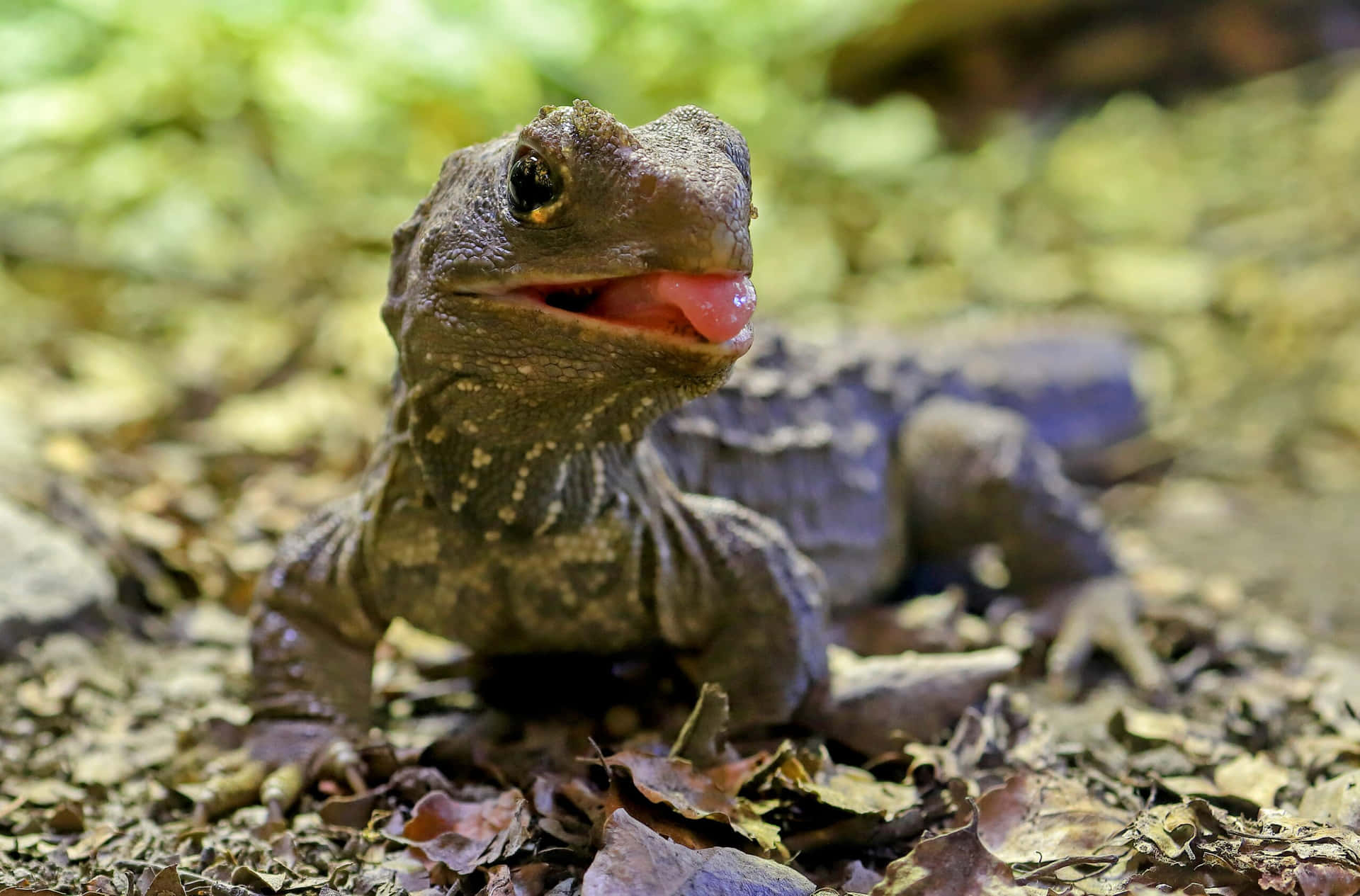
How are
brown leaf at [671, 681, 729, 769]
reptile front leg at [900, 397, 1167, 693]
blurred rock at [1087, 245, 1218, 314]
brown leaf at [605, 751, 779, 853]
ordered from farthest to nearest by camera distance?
blurred rock at [1087, 245, 1218, 314] < reptile front leg at [900, 397, 1167, 693] < brown leaf at [671, 681, 729, 769] < brown leaf at [605, 751, 779, 853]

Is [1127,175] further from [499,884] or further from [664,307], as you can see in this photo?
[499,884]

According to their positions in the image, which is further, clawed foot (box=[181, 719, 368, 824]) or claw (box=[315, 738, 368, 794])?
claw (box=[315, 738, 368, 794])

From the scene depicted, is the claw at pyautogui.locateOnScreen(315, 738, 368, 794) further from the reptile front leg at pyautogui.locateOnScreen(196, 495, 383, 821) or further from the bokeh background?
the bokeh background

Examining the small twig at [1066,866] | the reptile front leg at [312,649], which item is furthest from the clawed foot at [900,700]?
the reptile front leg at [312,649]

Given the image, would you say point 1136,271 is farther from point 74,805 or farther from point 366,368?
point 74,805

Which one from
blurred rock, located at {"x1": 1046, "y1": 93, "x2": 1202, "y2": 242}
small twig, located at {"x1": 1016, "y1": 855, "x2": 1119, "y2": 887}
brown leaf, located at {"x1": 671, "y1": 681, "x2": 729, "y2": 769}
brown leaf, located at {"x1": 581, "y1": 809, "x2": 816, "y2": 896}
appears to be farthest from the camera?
blurred rock, located at {"x1": 1046, "y1": 93, "x2": 1202, "y2": 242}

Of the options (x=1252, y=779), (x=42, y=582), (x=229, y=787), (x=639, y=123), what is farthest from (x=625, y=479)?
(x=639, y=123)

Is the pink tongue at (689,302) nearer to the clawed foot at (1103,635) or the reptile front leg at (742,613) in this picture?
the reptile front leg at (742,613)

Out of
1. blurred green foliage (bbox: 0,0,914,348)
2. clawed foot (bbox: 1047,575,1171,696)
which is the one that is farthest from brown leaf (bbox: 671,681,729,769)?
blurred green foliage (bbox: 0,0,914,348)
